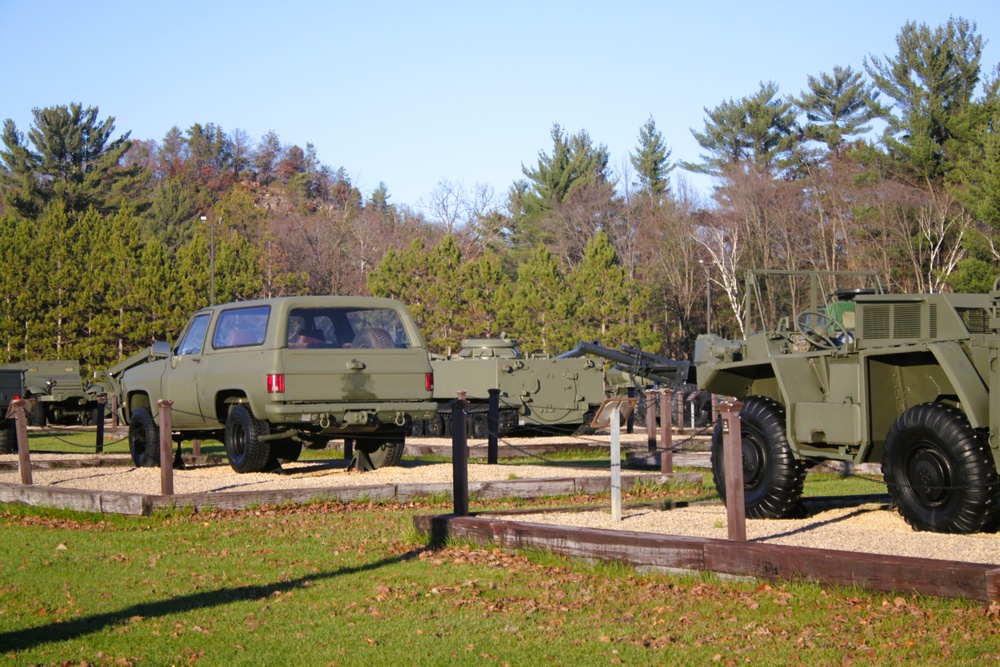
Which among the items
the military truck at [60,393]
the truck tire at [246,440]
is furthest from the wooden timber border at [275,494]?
the military truck at [60,393]

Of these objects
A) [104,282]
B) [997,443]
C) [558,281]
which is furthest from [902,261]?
[997,443]

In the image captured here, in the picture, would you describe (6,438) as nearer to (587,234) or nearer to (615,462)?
(615,462)

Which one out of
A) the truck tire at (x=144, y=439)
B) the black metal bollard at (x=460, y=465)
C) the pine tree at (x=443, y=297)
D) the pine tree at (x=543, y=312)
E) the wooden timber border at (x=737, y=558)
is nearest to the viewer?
the wooden timber border at (x=737, y=558)

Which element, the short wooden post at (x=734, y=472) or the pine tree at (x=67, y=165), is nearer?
the short wooden post at (x=734, y=472)

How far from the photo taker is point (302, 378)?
14070mm

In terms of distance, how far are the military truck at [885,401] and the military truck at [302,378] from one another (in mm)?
3933

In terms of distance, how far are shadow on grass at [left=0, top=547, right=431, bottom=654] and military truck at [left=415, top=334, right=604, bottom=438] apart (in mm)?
19084

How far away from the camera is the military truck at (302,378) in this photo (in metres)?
14.1

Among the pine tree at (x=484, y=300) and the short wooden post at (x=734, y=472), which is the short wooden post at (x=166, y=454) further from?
the pine tree at (x=484, y=300)

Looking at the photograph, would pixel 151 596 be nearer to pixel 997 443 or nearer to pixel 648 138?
pixel 997 443

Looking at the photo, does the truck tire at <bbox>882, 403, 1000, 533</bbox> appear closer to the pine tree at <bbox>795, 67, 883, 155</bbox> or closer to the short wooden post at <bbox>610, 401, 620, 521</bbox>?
the short wooden post at <bbox>610, 401, 620, 521</bbox>

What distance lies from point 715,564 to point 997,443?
2.41 meters

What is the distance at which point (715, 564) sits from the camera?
25.6 ft

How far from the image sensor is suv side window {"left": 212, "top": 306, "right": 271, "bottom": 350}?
14562 mm
